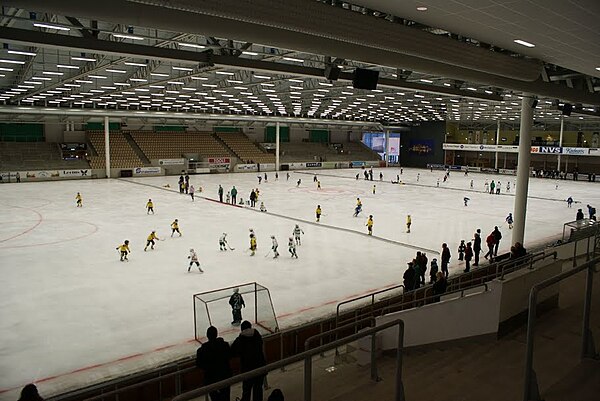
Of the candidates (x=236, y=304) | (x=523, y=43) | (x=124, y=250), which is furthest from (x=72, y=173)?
(x=523, y=43)

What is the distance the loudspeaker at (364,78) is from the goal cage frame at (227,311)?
22.4 feet

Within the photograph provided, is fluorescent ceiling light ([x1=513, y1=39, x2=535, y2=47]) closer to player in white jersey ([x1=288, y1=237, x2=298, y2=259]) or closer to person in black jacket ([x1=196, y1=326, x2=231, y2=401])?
person in black jacket ([x1=196, y1=326, x2=231, y2=401])

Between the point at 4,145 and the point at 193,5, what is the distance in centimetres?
5202

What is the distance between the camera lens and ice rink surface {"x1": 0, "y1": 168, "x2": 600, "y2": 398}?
A: 37.4 feet

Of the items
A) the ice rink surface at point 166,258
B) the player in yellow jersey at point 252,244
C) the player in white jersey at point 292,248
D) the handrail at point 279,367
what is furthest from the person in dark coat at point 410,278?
the handrail at point 279,367

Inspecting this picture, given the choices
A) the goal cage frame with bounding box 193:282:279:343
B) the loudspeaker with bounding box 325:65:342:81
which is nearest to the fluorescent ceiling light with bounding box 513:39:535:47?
the loudspeaker with bounding box 325:65:342:81

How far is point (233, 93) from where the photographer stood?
38062 millimetres

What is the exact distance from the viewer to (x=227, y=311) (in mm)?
10914

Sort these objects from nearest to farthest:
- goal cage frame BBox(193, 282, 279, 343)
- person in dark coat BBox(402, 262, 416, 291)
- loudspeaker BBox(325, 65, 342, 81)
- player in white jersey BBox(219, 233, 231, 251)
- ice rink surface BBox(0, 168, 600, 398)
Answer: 1. goal cage frame BBox(193, 282, 279, 343)
2. ice rink surface BBox(0, 168, 600, 398)
3. person in dark coat BBox(402, 262, 416, 291)
4. loudspeaker BBox(325, 65, 342, 81)
5. player in white jersey BBox(219, 233, 231, 251)

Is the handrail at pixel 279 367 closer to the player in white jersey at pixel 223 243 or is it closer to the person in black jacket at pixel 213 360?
the person in black jacket at pixel 213 360

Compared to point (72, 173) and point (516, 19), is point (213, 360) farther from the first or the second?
point (72, 173)

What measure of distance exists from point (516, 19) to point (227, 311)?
8559mm

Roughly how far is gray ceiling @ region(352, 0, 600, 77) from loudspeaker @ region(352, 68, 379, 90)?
3663 millimetres

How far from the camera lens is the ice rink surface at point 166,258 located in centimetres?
1141
